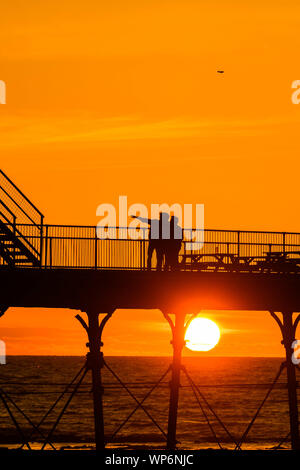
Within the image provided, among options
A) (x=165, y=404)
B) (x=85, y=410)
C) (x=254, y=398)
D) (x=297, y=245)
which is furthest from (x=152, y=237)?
(x=254, y=398)

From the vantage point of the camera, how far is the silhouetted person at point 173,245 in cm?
3891

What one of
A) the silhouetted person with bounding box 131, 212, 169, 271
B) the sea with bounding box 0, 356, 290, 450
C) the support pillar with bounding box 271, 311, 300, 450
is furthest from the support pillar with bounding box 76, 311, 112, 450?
the sea with bounding box 0, 356, 290, 450

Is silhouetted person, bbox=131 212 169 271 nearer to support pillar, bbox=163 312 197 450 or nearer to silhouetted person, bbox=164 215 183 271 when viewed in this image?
silhouetted person, bbox=164 215 183 271

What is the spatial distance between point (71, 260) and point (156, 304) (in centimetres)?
350

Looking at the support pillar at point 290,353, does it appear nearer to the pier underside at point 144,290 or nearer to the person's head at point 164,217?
the pier underside at point 144,290

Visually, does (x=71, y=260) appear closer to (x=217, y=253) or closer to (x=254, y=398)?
(x=217, y=253)

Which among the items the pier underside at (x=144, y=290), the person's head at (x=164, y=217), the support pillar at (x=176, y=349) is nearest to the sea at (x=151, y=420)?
the support pillar at (x=176, y=349)

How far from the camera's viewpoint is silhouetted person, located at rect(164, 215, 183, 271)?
38906mm

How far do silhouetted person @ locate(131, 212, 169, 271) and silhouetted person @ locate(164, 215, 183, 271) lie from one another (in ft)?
0.63

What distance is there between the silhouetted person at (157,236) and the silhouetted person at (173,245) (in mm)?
193

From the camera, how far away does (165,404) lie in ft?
484

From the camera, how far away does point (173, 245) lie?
3919 centimetres

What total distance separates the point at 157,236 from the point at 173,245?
66 cm

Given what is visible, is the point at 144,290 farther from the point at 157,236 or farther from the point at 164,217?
the point at 164,217
